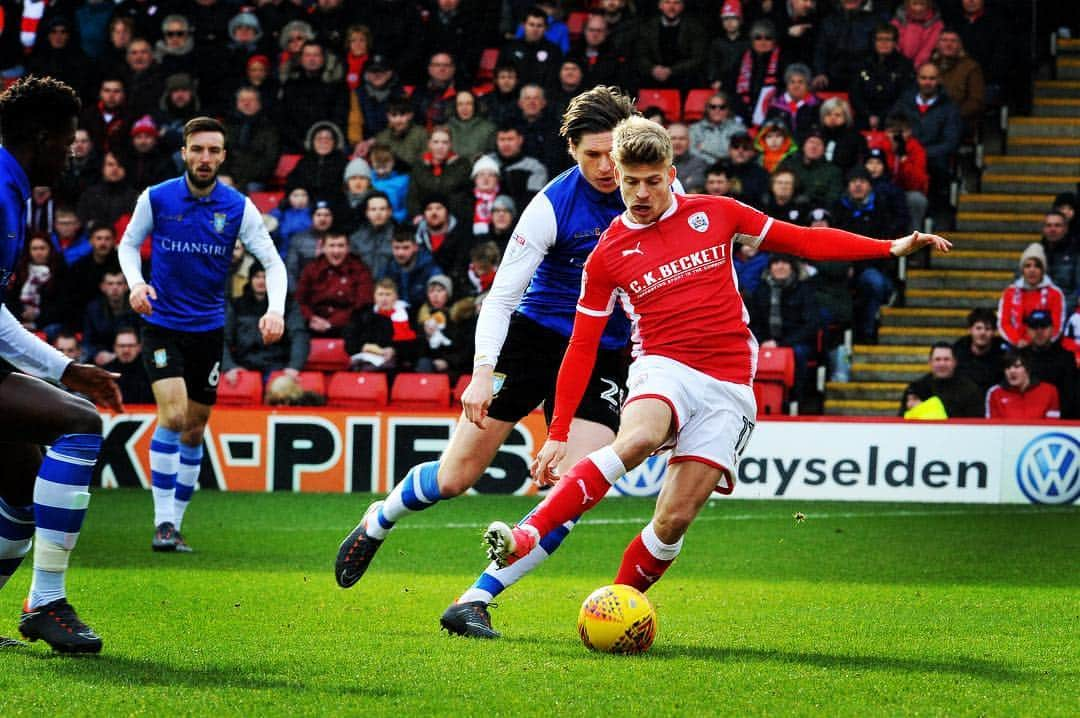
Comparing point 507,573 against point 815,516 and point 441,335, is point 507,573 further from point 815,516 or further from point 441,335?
point 441,335

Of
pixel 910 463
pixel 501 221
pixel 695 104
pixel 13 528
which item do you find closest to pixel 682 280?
pixel 13 528

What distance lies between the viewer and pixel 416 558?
10234mm

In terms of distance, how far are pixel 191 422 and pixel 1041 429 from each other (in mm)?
7500

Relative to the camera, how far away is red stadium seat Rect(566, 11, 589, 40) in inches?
789

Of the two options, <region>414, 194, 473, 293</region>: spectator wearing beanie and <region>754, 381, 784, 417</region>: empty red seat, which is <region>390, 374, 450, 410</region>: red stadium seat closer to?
<region>414, 194, 473, 293</region>: spectator wearing beanie

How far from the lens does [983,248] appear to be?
59.0ft

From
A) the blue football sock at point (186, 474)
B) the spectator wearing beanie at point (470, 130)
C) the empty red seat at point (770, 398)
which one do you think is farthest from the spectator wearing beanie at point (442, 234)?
the blue football sock at point (186, 474)

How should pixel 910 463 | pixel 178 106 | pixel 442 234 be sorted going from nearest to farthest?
pixel 910 463 < pixel 442 234 < pixel 178 106

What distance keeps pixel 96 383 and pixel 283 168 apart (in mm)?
13917

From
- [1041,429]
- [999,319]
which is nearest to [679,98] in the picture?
[999,319]

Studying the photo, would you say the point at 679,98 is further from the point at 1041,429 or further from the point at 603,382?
the point at 603,382

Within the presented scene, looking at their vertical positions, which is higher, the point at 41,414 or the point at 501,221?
the point at 41,414

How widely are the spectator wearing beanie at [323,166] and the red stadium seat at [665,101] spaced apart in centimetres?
346

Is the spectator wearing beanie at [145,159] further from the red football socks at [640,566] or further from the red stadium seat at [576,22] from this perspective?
the red football socks at [640,566]
